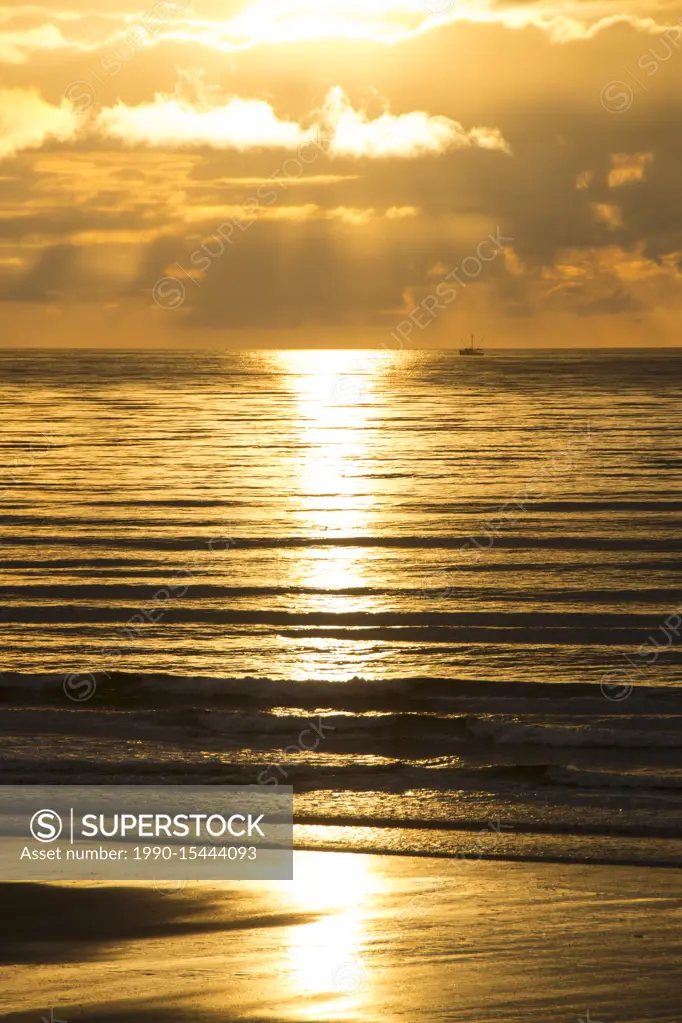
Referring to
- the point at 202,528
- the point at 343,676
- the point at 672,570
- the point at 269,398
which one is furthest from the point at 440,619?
the point at 269,398

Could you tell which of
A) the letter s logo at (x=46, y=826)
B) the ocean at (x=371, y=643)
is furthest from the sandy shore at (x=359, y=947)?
the letter s logo at (x=46, y=826)

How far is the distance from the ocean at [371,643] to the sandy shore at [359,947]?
4.71 ft

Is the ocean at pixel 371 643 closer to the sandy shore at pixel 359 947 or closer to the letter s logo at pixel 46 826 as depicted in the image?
the sandy shore at pixel 359 947

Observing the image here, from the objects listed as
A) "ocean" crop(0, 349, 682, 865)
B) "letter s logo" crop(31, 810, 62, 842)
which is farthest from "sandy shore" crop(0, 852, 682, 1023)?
"letter s logo" crop(31, 810, 62, 842)

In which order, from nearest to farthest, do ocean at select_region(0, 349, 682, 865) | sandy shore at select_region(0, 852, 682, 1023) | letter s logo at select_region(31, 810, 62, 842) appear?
sandy shore at select_region(0, 852, 682, 1023)
letter s logo at select_region(31, 810, 62, 842)
ocean at select_region(0, 349, 682, 865)

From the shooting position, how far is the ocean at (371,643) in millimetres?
14117

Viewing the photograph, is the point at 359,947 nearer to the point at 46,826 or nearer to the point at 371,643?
the point at 46,826

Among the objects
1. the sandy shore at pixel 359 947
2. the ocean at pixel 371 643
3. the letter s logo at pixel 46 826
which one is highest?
the ocean at pixel 371 643

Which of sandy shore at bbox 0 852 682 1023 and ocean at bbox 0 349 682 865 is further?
ocean at bbox 0 349 682 865

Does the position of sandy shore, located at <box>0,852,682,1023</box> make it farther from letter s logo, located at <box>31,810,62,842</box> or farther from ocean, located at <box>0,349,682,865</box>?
letter s logo, located at <box>31,810,62,842</box>

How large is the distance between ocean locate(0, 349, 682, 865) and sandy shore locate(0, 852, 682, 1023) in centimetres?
144

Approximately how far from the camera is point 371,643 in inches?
840

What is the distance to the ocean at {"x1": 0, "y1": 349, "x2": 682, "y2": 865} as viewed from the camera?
14117mm

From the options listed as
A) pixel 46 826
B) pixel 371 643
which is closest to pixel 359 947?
pixel 46 826
